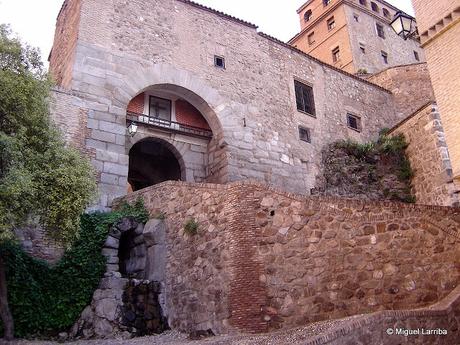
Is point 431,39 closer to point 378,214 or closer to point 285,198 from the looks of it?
point 378,214

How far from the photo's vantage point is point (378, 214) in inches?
384

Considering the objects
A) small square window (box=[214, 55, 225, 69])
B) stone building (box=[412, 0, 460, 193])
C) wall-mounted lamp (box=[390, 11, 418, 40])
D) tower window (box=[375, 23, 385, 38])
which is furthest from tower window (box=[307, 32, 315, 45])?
wall-mounted lamp (box=[390, 11, 418, 40])

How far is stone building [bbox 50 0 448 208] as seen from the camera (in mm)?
14539

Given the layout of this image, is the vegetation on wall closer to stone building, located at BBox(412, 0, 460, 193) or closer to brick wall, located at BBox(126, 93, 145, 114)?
brick wall, located at BBox(126, 93, 145, 114)

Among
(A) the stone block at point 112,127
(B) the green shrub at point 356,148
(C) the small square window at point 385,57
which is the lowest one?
(A) the stone block at point 112,127

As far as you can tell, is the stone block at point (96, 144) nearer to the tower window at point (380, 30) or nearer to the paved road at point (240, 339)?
the paved road at point (240, 339)

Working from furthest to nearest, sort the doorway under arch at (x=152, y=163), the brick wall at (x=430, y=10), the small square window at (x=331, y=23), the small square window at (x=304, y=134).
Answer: the small square window at (x=331, y=23), the small square window at (x=304, y=134), the doorway under arch at (x=152, y=163), the brick wall at (x=430, y=10)

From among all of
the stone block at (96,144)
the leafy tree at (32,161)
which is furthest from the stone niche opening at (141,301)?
the stone block at (96,144)

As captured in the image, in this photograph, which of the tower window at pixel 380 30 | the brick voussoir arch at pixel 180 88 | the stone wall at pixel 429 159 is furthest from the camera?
the tower window at pixel 380 30

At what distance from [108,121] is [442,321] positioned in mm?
10286

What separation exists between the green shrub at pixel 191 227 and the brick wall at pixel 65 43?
6764 millimetres

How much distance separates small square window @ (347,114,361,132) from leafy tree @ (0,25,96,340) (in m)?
14.0

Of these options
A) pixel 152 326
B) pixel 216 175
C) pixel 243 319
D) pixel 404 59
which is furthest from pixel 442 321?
pixel 404 59

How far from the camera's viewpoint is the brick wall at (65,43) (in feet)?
50.2
